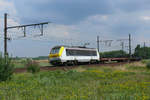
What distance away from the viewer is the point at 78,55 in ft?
98.6

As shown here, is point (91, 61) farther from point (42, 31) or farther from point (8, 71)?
point (8, 71)

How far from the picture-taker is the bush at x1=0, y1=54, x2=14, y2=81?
11.8 meters

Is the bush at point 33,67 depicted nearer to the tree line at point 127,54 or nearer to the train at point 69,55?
the train at point 69,55

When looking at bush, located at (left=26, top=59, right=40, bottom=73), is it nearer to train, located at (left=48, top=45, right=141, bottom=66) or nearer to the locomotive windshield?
train, located at (left=48, top=45, right=141, bottom=66)

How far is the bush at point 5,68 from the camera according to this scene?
1183cm

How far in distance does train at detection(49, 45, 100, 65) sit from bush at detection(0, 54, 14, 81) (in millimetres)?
14406

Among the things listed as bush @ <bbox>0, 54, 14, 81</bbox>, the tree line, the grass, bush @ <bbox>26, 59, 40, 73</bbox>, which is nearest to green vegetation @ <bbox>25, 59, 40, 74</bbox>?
bush @ <bbox>26, 59, 40, 73</bbox>

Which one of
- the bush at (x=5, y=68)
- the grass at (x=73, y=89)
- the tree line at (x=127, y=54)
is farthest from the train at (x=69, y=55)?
the tree line at (x=127, y=54)

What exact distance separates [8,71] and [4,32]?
14.6 metres

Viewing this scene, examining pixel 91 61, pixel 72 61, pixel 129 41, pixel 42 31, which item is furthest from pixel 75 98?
pixel 129 41

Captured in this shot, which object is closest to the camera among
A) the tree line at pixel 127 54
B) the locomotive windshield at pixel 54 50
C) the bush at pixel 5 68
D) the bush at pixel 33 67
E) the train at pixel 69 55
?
the bush at pixel 5 68

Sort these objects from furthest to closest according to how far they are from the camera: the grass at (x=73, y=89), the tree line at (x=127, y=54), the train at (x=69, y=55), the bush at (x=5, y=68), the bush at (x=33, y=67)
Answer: the tree line at (x=127, y=54)
the train at (x=69, y=55)
the bush at (x=33, y=67)
the bush at (x=5, y=68)
the grass at (x=73, y=89)

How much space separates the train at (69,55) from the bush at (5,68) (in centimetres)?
1441

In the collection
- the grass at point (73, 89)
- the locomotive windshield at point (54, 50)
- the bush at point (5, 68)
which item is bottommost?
the grass at point (73, 89)
